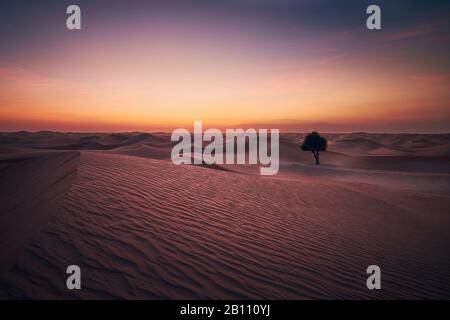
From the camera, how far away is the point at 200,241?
518 centimetres

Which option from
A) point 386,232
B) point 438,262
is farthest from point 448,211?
point 438,262

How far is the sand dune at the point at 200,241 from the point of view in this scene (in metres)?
3.79

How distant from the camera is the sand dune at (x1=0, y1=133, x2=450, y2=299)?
149 inches

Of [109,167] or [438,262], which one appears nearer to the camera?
[438,262]

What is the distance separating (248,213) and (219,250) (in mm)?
2680

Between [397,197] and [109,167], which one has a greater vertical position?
[109,167]

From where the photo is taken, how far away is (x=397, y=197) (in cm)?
1384

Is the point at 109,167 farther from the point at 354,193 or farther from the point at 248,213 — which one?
the point at 354,193

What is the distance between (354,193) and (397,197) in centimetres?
240

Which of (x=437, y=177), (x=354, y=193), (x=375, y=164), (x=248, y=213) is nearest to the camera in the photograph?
(x=248, y=213)

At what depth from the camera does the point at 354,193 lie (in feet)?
43.2
